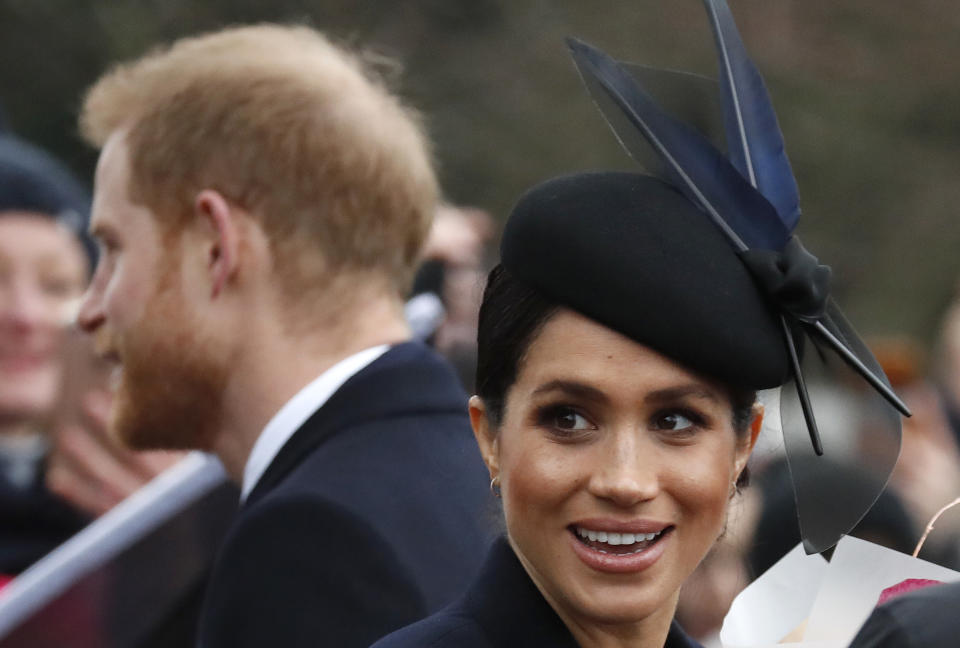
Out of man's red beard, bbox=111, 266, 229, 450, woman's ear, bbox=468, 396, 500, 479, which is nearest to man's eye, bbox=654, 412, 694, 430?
woman's ear, bbox=468, 396, 500, 479

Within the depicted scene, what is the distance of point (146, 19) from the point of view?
37.0 feet

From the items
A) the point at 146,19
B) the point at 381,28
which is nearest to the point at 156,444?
the point at 146,19

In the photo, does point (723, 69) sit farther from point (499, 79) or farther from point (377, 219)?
point (499, 79)

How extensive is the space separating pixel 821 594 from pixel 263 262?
1.39 m

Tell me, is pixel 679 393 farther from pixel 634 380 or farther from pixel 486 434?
pixel 486 434

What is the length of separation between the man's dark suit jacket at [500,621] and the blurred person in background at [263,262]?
0.67 m

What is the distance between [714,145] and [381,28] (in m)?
10.7

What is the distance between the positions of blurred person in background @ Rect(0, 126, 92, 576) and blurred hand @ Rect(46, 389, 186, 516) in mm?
42

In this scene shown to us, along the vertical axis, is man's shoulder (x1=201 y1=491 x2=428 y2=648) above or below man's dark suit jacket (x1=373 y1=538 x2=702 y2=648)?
below

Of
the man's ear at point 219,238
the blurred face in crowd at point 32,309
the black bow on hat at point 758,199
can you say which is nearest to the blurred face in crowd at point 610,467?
the black bow on hat at point 758,199

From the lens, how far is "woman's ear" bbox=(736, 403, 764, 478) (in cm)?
237

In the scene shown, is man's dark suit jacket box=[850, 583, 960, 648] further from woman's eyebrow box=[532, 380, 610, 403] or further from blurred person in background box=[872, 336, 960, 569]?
blurred person in background box=[872, 336, 960, 569]

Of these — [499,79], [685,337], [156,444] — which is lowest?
[499,79]

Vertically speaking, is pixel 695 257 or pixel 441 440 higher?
pixel 695 257
